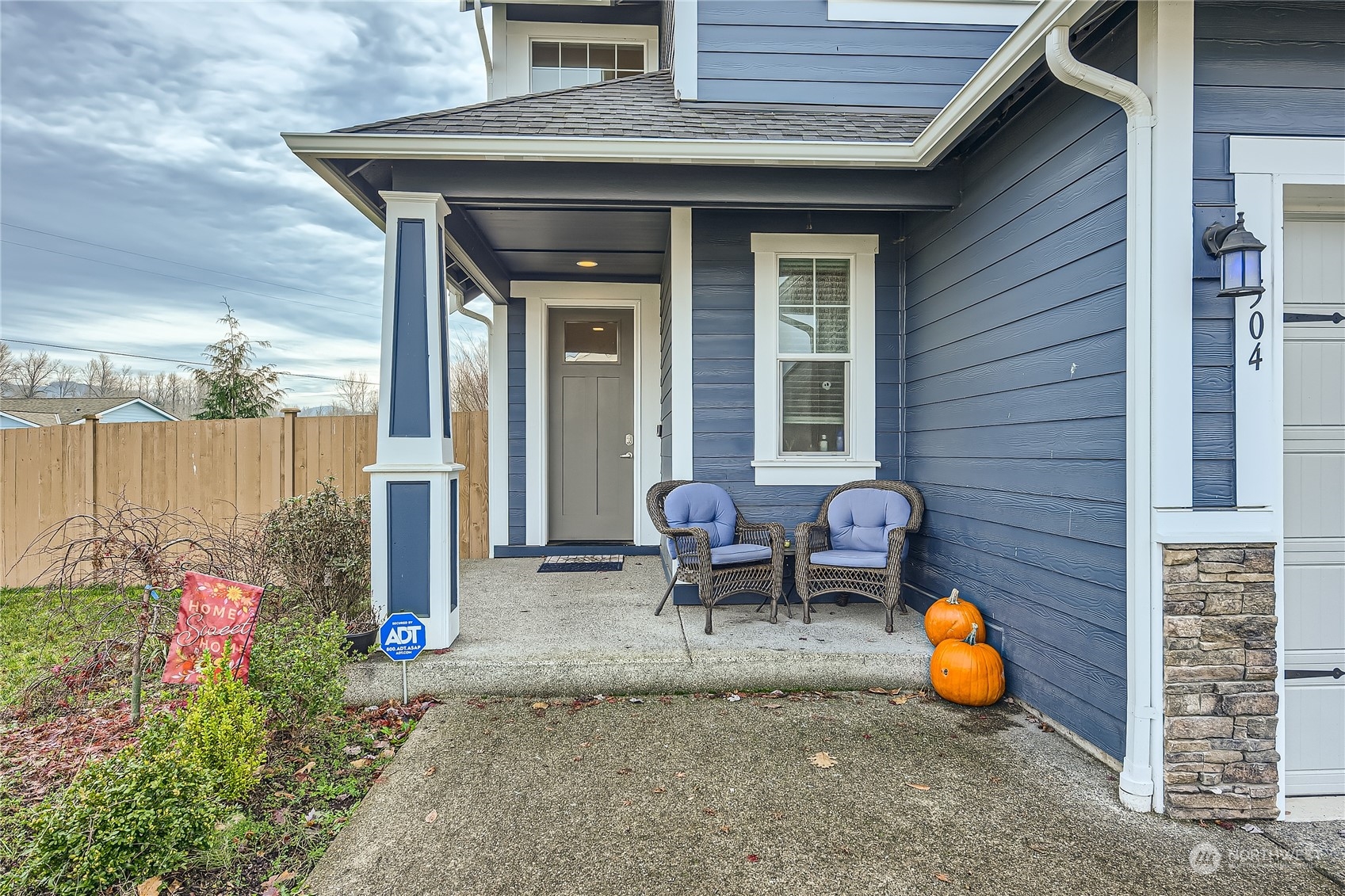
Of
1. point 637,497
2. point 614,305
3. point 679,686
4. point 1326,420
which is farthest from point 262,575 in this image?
point 1326,420

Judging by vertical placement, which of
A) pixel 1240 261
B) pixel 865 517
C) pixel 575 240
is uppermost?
pixel 575 240

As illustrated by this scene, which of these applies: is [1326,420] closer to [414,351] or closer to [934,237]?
[934,237]

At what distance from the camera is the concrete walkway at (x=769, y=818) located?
1722mm

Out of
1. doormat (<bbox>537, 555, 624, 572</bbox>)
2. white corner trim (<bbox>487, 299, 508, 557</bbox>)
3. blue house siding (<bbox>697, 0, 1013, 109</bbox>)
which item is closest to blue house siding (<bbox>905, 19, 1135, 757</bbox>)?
blue house siding (<bbox>697, 0, 1013, 109</bbox>)

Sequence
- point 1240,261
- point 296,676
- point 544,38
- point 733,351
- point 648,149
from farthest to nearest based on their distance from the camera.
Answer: point 544,38 < point 733,351 < point 648,149 < point 296,676 < point 1240,261

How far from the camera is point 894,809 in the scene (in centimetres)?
206

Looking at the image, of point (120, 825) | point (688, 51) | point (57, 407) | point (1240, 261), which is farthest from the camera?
point (57, 407)

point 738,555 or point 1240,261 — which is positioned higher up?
point 1240,261

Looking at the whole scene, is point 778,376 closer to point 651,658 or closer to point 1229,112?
point 651,658

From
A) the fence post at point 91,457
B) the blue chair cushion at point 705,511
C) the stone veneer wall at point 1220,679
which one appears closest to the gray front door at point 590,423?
the blue chair cushion at point 705,511

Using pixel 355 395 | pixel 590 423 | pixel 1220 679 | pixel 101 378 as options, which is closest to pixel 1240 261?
pixel 1220 679

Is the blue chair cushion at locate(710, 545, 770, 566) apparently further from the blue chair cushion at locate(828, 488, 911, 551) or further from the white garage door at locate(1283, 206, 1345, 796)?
the white garage door at locate(1283, 206, 1345, 796)

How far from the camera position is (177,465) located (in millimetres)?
5449

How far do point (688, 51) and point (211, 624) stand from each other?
14.3ft
